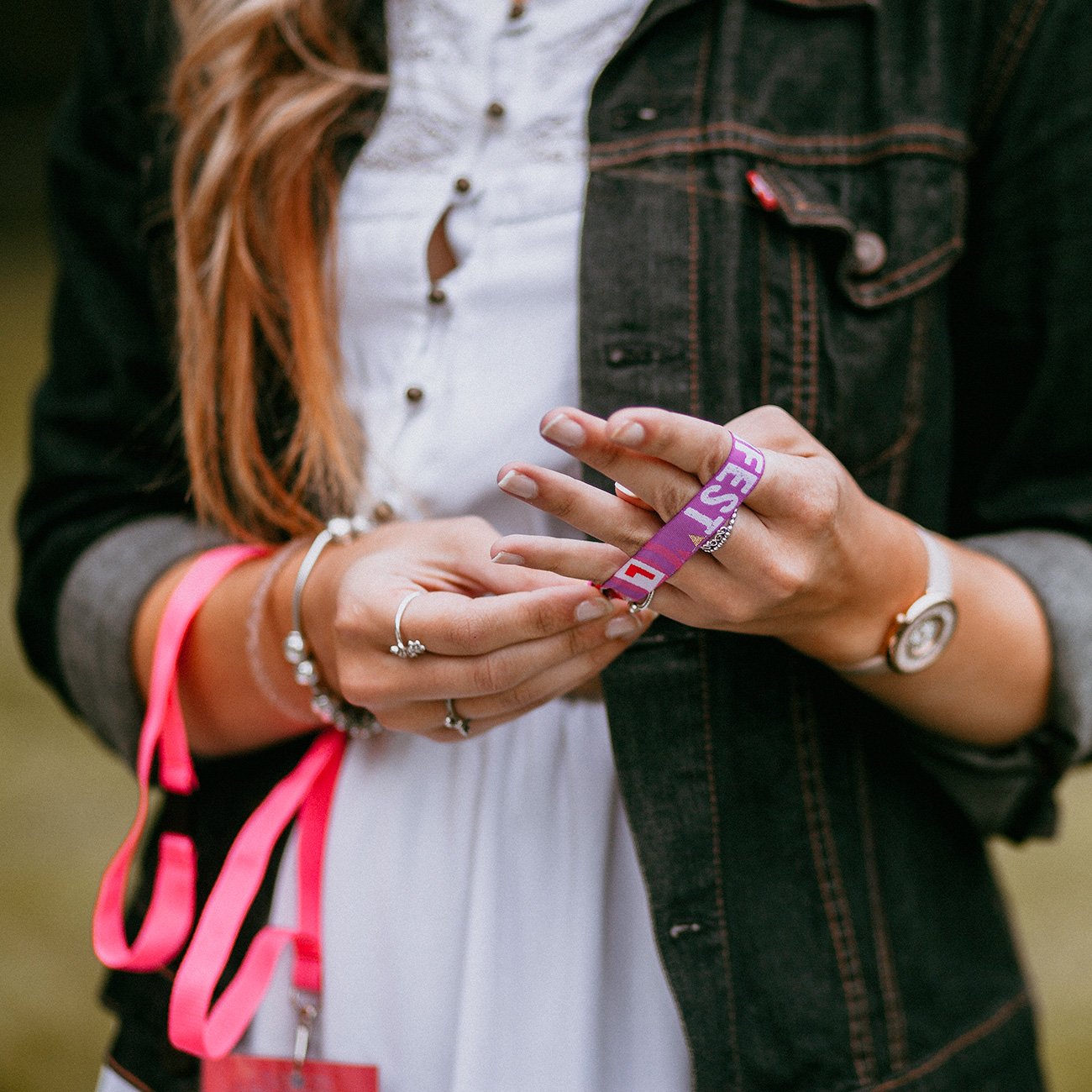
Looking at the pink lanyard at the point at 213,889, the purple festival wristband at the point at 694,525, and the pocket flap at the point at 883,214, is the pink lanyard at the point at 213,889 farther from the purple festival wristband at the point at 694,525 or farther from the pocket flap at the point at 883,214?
the pocket flap at the point at 883,214

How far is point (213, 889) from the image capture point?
83 centimetres

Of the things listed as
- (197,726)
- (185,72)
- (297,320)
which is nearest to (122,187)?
(185,72)

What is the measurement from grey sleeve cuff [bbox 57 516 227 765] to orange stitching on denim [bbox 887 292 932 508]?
0.65 meters

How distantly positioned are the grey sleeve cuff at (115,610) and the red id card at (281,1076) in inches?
13.1

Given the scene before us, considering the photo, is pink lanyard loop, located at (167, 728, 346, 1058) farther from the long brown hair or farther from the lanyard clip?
the long brown hair

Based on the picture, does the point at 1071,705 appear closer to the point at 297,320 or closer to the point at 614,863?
the point at 614,863

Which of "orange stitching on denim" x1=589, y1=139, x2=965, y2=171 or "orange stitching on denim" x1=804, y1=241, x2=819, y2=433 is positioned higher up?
"orange stitching on denim" x1=589, y1=139, x2=965, y2=171

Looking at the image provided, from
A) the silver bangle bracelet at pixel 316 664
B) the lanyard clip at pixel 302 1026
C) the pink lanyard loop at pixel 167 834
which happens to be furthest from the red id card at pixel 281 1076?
the silver bangle bracelet at pixel 316 664

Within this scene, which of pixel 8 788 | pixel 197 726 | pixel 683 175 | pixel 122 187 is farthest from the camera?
pixel 8 788

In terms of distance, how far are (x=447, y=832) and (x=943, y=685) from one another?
0.43 m

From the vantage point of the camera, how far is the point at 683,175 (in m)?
0.75

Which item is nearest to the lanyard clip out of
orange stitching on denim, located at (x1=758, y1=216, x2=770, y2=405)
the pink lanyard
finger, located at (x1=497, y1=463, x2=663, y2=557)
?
the pink lanyard

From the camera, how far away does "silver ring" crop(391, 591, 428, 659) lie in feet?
2.03

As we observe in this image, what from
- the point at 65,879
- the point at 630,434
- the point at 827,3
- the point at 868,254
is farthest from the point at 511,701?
the point at 65,879
